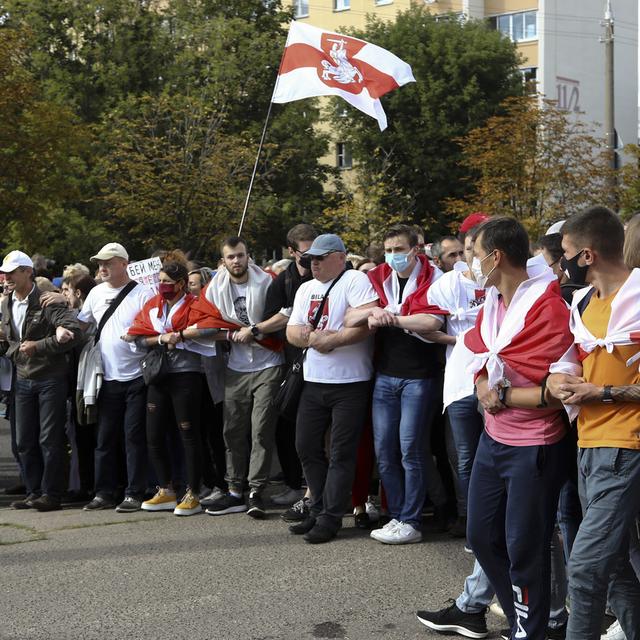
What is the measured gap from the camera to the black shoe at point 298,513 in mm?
7980

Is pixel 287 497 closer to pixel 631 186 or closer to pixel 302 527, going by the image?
pixel 302 527

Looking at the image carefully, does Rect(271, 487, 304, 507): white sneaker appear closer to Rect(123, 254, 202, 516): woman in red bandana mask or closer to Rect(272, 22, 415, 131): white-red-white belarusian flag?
Rect(123, 254, 202, 516): woman in red bandana mask

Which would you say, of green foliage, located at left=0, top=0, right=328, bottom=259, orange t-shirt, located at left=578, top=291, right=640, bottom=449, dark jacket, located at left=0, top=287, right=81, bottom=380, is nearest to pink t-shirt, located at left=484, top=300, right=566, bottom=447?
orange t-shirt, located at left=578, top=291, right=640, bottom=449

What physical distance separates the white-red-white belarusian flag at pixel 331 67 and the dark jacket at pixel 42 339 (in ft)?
12.8

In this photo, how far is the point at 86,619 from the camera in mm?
5641

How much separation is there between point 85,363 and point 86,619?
138 inches

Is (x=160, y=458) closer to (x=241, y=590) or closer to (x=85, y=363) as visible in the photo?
(x=85, y=363)

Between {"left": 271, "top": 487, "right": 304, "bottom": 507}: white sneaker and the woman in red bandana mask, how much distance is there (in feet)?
2.26

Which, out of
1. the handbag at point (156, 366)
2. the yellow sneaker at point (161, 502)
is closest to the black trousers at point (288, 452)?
the yellow sneaker at point (161, 502)

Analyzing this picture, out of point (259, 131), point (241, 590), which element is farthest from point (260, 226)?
point (241, 590)

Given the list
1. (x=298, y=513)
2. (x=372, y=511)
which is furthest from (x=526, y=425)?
(x=298, y=513)

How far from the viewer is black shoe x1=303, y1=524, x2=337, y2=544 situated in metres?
7.26

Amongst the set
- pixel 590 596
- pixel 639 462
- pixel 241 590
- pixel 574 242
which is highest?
pixel 574 242

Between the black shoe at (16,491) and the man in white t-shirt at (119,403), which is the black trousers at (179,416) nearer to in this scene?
the man in white t-shirt at (119,403)
